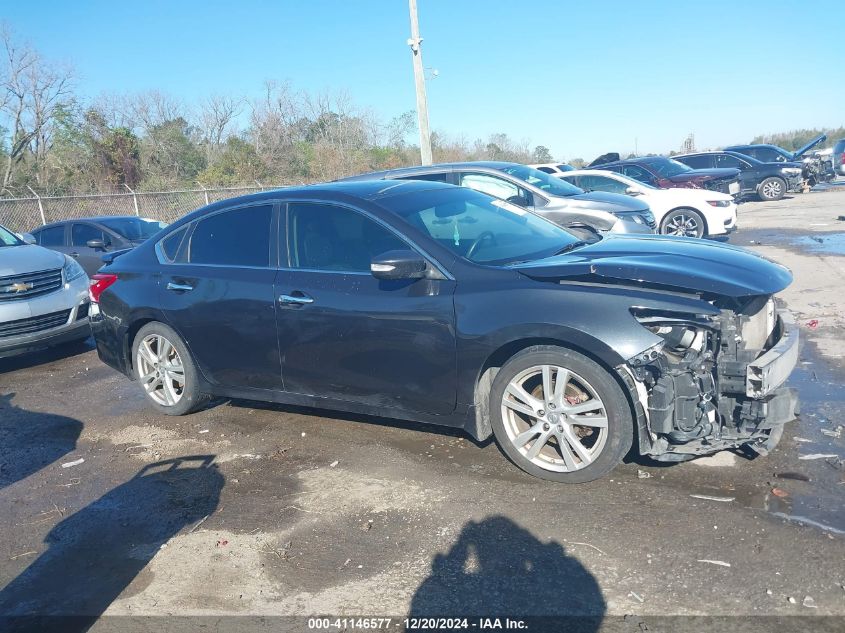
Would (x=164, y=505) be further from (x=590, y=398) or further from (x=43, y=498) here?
(x=590, y=398)

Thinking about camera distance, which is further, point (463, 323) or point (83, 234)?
point (83, 234)

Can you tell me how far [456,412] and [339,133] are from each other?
38466 mm

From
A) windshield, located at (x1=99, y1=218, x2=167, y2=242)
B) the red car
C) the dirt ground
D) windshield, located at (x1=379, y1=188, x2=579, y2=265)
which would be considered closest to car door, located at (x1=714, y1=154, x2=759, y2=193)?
the red car

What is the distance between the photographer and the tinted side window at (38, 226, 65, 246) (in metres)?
12.1

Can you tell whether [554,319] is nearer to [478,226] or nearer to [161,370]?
[478,226]

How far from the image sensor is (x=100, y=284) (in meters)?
5.98

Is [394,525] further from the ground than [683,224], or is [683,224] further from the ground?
[683,224]

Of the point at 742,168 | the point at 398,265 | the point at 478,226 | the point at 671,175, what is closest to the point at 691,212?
the point at 671,175

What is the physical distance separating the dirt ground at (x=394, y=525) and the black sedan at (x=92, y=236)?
6596 millimetres

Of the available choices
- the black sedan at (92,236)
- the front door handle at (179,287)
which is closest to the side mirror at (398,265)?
the front door handle at (179,287)

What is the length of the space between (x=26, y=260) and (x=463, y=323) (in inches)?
246

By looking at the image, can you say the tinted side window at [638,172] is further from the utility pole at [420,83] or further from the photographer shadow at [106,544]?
the photographer shadow at [106,544]

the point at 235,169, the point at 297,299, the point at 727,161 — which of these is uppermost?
the point at 235,169

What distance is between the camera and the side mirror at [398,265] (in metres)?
4.09
